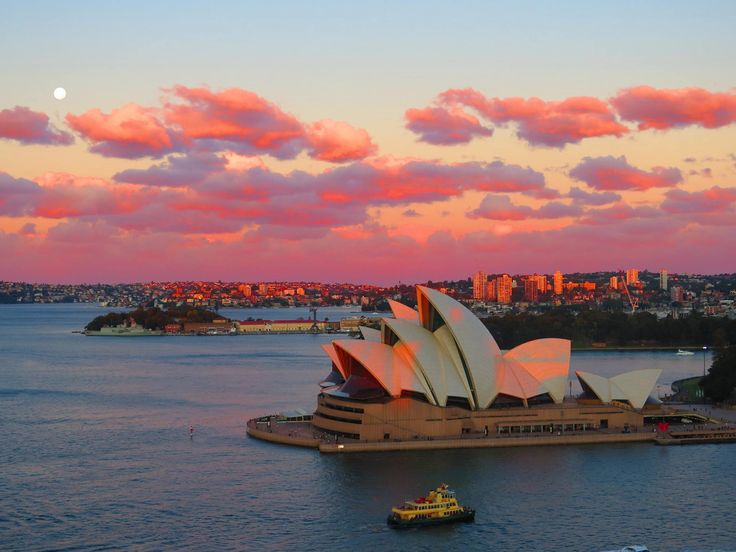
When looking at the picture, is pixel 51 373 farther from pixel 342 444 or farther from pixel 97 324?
pixel 97 324

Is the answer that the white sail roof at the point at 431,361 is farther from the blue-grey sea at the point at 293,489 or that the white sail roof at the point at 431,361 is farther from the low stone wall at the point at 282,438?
the low stone wall at the point at 282,438

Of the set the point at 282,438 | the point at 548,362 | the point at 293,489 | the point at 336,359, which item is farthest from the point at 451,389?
the point at 293,489

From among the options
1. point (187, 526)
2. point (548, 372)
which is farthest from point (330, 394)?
point (187, 526)

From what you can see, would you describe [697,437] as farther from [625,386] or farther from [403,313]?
[403,313]

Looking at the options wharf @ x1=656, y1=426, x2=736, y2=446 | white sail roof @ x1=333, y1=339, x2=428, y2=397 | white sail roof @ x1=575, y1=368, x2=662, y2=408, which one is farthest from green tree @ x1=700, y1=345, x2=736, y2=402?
white sail roof @ x1=333, y1=339, x2=428, y2=397

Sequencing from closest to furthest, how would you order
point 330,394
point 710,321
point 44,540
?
point 44,540
point 330,394
point 710,321

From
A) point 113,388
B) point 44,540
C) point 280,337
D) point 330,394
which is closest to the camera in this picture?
point 44,540
